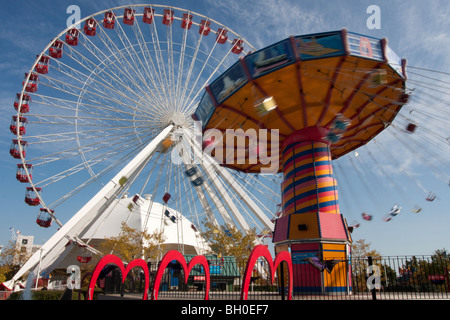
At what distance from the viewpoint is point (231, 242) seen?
3086 centimetres

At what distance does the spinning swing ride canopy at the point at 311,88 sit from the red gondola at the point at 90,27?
53.2 ft

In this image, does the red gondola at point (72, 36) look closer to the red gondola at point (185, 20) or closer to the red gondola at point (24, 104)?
the red gondola at point (24, 104)

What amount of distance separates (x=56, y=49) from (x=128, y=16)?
6343 millimetres

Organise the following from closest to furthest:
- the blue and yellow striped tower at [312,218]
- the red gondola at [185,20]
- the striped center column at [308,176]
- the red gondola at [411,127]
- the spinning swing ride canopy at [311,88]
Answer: the spinning swing ride canopy at [311,88] → the red gondola at [411,127] → the blue and yellow striped tower at [312,218] → the striped center column at [308,176] → the red gondola at [185,20]

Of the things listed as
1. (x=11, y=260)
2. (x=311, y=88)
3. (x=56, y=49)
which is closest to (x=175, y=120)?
(x=56, y=49)

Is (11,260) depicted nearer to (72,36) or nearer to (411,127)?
(72,36)

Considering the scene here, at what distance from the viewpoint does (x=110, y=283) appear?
18.8 m

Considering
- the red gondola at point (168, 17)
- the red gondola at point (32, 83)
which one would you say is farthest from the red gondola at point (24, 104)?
the red gondola at point (168, 17)

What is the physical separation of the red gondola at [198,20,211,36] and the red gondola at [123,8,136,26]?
5718mm

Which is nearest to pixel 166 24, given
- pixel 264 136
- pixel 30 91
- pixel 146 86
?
pixel 146 86

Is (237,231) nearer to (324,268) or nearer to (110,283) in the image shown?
(110,283)

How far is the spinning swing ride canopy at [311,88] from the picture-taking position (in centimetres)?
1202

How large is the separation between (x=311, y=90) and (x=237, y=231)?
19303 mm

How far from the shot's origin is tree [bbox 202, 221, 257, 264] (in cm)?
3000
